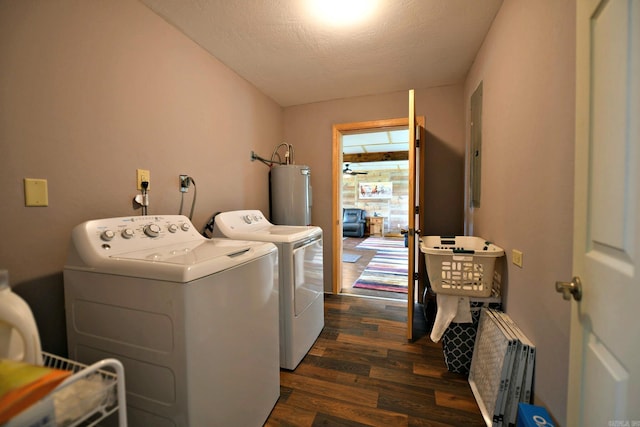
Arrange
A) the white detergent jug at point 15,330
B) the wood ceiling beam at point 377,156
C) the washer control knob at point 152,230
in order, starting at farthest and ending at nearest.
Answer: the wood ceiling beam at point 377,156 < the washer control knob at point 152,230 < the white detergent jug at point 15,330

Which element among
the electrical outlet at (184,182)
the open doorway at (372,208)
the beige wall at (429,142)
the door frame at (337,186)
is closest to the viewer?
the electrical outlet at (184,182)

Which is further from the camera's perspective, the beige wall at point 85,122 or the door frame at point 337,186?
the door frame at point 337,186

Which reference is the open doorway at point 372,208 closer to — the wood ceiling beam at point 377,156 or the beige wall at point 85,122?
the wood ceiling beam at point 377,156

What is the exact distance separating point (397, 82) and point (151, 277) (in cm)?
269

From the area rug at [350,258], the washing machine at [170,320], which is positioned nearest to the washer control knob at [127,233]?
the washing machine at [170,320]

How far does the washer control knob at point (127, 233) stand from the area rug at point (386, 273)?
271cm

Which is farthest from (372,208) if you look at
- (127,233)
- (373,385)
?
(127,233)

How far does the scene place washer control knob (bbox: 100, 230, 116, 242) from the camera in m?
1.10

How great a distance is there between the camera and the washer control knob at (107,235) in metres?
1.10

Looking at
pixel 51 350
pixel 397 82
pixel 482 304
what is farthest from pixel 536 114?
pixel 51 350

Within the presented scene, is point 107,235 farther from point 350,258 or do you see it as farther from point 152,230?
point 350,258

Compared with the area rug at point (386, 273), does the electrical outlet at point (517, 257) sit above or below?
above

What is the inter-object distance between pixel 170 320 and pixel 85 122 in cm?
113

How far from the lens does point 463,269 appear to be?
5.07 ft
